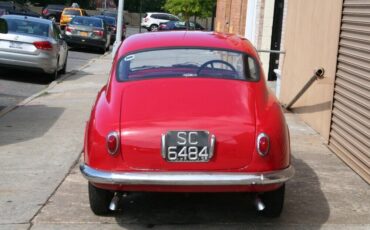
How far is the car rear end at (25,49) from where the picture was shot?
51.9 feet

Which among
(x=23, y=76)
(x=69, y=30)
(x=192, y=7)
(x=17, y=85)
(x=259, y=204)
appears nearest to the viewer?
(x=259, y=204)

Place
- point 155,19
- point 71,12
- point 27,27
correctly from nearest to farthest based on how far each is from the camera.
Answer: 1. point 27,27
2. point 71,12
3. point 155,19

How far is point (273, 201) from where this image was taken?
571 centimetres

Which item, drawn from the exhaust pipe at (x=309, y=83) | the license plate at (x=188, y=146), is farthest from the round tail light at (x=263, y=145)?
the exhaust pipe at (x=309, y=83)

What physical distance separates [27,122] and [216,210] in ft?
16.9

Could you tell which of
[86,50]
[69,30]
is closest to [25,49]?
[69,30]

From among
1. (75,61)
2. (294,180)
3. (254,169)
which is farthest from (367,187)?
(75,61)

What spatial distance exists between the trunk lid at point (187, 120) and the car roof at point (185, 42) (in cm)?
66

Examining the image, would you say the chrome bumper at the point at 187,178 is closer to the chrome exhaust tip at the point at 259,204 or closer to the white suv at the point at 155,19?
the chrome exhaust tip at the point at 259,204

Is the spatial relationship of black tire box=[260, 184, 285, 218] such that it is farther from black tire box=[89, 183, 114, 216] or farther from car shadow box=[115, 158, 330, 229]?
black tire box=[89, 183, 114, 216]

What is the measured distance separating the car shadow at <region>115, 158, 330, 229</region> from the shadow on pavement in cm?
324

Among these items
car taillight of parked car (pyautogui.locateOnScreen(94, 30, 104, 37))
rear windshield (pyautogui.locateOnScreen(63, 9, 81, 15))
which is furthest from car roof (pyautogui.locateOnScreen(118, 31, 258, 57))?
rear windshield (pyautogui.locateOnScreen(63, 9, 81, 15))

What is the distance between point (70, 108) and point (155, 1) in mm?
85192

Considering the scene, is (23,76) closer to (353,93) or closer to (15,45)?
(15,45)
